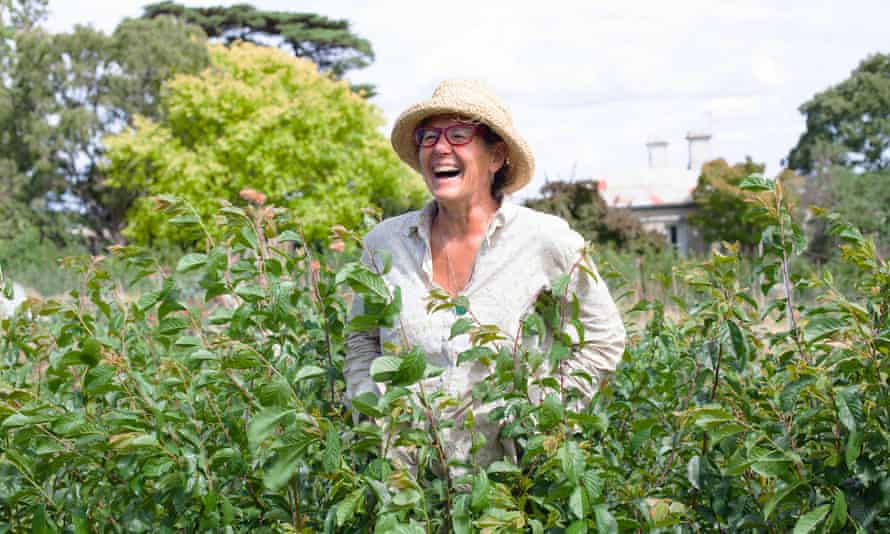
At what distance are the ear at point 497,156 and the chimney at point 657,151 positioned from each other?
44.9 metres

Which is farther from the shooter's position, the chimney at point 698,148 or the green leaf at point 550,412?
the chimney at point 698,148

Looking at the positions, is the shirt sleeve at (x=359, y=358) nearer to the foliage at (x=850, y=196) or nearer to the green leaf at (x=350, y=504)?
the green leaf at (x=350, y=504)

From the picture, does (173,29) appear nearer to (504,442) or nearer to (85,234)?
(85,234)

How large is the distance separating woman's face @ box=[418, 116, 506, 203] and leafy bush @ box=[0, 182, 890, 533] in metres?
0.36

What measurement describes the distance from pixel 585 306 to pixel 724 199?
34.6m

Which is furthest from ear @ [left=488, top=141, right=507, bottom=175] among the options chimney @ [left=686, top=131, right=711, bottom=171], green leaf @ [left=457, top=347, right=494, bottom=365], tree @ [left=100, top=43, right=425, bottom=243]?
chimney @ [left=686, top=131, right=711, bottom=171]

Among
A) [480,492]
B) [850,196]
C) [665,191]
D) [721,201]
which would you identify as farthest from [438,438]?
[665,191]

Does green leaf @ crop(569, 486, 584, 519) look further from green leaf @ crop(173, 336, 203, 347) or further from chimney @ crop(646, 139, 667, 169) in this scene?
chimney @ crop(646, 139, 667, 169)

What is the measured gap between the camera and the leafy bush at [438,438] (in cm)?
170

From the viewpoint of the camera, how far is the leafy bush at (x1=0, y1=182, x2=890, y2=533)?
170cm

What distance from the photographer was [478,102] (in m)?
2.39

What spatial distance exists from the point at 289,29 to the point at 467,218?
40.4 meters

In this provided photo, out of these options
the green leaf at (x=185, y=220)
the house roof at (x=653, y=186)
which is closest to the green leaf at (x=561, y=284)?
Result: the green leaf at (x=185, y=220)

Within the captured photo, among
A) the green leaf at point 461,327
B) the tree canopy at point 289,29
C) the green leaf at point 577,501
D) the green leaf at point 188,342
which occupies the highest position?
the tree canopy at point 289,29
